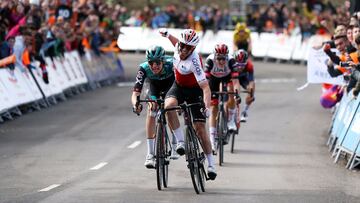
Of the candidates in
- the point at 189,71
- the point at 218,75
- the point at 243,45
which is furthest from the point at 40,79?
the point at 189,71

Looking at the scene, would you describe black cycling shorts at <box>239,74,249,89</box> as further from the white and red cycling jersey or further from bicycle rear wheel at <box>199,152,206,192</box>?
bicycle rear wheel at <box>199,152,206,192</box>

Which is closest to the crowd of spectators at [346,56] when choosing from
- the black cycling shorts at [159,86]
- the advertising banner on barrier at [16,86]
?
the black cycling shorts at [159,86]

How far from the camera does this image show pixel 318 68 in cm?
2000

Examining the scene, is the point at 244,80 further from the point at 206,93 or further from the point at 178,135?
the point at 206,93

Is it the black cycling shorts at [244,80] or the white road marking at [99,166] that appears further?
the black cycling shorts at [244,80]

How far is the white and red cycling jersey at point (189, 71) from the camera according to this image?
12.9 m

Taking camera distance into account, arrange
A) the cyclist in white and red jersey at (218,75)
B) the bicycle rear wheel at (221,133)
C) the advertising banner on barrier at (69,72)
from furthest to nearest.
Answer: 1. the advertising banner on barrier at (69,72)
2. the cyclist in white and red jersey at (218,75)
3. the bicycle rear wheel at (221,133)

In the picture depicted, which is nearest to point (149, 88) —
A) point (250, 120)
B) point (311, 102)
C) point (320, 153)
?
point (320, 153)

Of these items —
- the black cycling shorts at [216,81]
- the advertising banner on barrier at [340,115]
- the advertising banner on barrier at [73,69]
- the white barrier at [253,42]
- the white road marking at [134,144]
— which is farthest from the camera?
the white barrier at [253,42]

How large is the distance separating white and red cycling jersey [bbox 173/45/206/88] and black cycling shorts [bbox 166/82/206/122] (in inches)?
2.2

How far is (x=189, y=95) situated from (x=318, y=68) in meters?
7.26

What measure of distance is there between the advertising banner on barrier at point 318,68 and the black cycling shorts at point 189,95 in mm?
6758

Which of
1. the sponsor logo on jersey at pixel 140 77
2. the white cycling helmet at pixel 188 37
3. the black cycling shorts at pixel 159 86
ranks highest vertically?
the white cycling helmet at pixel 188 37

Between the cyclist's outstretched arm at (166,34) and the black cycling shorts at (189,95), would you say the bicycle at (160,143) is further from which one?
the cyclist's outstretched arm at (166,34)
